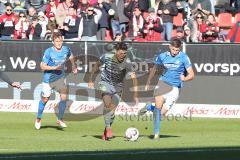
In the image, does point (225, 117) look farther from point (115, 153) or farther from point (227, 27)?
point (115, 153)

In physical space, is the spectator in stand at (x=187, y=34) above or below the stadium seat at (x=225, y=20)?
below

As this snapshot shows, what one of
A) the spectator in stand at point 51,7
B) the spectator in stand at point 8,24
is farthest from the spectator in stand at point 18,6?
the spectator in stand at point 8,24

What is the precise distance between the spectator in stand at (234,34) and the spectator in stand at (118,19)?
3809 mm

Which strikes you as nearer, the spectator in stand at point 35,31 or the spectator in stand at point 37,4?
the spectator in stand at point 35,31

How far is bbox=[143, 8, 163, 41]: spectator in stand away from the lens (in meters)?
27.6

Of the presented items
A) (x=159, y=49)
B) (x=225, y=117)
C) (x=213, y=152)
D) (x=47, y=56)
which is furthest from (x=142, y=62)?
(x=213, y=152)

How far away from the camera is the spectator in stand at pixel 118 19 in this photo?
2864cm

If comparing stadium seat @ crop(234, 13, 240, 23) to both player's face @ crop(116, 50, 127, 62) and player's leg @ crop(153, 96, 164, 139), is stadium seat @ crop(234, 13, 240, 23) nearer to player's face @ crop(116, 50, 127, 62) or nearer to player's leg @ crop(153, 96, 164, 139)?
player's leg @ crop(153, 96, 164, 139)

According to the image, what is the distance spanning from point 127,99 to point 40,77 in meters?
2.97

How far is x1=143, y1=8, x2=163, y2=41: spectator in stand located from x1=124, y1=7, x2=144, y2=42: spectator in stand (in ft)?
0.77

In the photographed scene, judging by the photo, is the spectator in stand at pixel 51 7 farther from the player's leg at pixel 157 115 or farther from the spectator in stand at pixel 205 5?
the player's leg at pixel 157 115

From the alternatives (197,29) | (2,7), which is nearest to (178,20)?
(197,29)

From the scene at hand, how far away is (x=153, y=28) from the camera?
27594 millimetres

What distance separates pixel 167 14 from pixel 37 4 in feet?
19.4
